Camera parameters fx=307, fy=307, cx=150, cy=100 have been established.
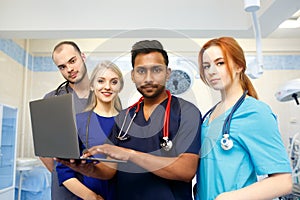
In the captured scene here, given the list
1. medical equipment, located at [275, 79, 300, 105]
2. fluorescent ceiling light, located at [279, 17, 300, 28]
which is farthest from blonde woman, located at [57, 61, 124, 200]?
fluorescent ceiling light, located at [279, 17, 300, 28]

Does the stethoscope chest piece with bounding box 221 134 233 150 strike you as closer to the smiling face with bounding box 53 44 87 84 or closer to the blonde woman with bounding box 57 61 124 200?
the blonde woman with bounding box 57 61 124 200

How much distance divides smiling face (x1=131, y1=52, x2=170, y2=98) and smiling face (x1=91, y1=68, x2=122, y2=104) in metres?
0.06

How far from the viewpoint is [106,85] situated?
940 mm

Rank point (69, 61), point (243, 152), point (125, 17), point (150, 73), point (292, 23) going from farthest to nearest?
point (292, 23), point (125, 17), point (69, 61), point (243, 152), point (150, 73)

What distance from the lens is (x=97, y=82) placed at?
933 mm

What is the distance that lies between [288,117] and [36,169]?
3.43 meters

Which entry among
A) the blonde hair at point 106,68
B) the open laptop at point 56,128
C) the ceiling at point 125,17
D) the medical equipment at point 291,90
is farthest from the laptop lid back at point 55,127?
the medical equipment at point 291,90

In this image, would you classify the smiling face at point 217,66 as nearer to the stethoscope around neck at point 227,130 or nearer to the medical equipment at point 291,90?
the stethoscope around neck at point 227,130

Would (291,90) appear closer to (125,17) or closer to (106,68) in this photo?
(125,17)

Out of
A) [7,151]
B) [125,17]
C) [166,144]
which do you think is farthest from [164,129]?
[7,151]

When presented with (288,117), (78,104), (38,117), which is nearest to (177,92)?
(78,104)

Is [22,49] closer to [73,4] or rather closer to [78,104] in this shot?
[73,4]

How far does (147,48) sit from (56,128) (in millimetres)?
367

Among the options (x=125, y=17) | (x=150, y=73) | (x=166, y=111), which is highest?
(x=125, y=17)
